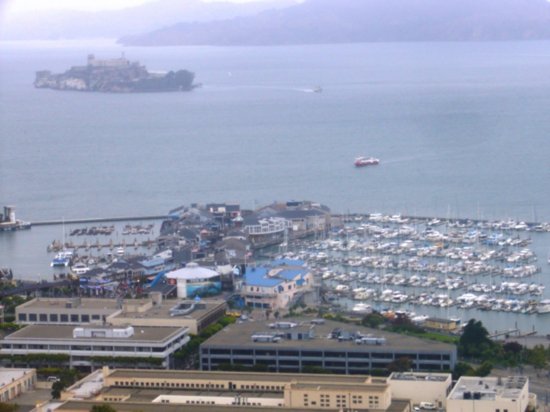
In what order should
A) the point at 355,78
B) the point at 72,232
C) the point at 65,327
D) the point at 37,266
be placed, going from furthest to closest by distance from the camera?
the point at 355,78 → the point at 72,232 → the point at 37,266 → the point at 65,327

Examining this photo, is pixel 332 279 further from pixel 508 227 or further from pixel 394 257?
pixel 508 227

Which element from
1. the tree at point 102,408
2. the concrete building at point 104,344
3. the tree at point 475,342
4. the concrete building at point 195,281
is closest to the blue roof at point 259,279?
the concrete building at point 195,281

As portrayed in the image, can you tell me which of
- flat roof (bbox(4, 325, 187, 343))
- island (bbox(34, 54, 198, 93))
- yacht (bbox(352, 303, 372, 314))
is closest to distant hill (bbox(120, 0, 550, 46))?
island (bbox(34, 54, 198, 93))

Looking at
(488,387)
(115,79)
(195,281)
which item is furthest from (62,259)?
(115,79)

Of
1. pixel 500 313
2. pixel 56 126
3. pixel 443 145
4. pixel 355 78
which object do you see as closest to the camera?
pixel 500 313

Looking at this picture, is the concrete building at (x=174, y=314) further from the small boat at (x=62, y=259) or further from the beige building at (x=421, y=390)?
the small boat at (x=62, y=259)

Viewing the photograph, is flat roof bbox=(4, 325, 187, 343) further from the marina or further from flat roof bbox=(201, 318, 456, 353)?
the marina

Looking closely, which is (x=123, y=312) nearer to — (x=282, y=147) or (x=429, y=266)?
(x=429, y=266)

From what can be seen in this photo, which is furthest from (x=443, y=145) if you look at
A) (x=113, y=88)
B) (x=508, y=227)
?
(x=113, y=88)
